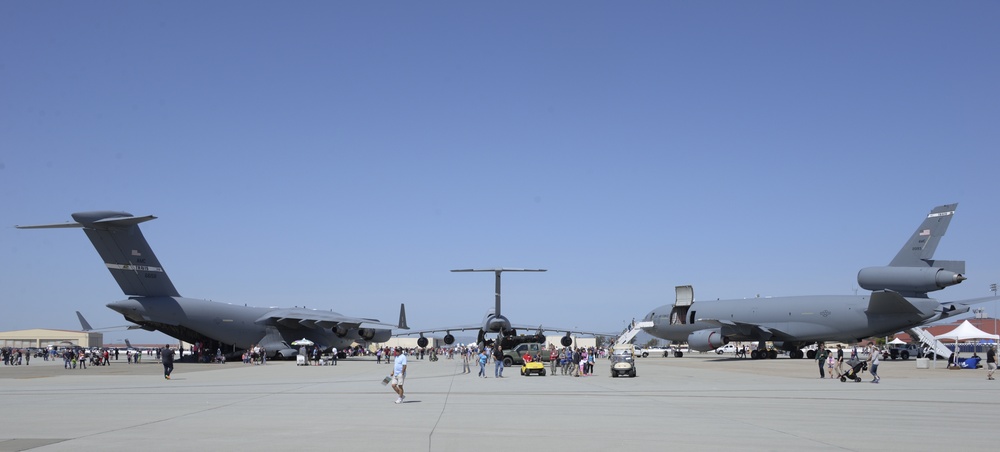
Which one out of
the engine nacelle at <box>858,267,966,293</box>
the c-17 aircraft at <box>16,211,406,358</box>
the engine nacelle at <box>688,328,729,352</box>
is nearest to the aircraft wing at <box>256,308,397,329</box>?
the c-17 aircraft at <box>16,211,406,358</box>

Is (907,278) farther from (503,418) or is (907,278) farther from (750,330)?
(503,418)

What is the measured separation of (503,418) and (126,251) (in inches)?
1530

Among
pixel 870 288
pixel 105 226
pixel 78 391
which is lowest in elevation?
pixel 78 391

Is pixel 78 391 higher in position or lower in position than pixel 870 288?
lower

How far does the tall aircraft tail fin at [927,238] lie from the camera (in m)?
49.3

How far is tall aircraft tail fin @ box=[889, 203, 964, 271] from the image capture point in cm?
4931

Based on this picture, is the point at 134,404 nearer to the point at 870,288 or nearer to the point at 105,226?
the point at 105,226

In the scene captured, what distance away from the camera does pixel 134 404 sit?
61.2 feet

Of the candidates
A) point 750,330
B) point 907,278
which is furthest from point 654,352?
point 907,278

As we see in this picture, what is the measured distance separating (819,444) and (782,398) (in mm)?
9546

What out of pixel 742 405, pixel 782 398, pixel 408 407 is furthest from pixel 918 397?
pixel 408 407

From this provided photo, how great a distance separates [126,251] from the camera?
Result: 4750 cm

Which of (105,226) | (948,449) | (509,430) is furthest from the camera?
(105,226)

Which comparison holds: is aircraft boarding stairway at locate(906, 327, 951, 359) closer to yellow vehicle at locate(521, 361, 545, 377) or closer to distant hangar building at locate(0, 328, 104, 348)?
yellow vehicle at locate(521, 361, 545, 377)
